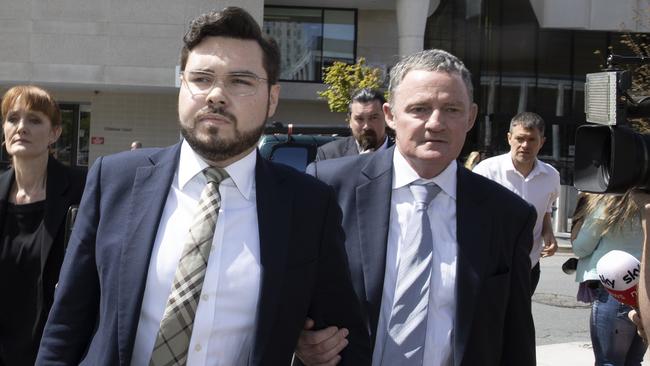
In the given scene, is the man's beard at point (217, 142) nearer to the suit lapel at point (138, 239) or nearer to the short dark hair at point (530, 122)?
the suit lapel at point (138, 239)

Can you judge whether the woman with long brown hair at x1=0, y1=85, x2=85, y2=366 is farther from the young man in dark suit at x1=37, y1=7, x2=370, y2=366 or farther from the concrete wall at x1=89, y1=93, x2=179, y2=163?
the concrete wall at x1=89, y1=93, x2=179, y2=163

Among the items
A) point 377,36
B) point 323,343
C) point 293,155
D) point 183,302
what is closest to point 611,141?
point 323,343

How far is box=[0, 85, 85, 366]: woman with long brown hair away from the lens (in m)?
3.68

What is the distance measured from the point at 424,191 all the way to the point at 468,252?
0.29 m

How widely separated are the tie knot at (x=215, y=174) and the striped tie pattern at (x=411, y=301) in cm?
84

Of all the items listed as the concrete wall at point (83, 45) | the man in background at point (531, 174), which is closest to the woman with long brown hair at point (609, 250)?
the man in background at point (531, 174)

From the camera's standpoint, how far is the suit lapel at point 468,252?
2789mm

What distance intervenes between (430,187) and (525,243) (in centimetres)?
42

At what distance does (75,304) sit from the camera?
2242 millimetres

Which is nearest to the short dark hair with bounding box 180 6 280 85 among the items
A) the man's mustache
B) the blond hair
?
the man's mustache

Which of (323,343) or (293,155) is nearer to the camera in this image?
(323,343)

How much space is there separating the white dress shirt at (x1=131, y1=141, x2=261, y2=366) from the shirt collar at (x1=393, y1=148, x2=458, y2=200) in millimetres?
839

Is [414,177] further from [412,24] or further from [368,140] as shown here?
[412,24]

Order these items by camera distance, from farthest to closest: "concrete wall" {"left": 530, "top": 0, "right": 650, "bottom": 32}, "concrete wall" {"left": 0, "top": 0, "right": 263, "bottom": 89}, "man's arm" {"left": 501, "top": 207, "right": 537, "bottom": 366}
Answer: "concrete wall" {"left": 530, "top": 0, "right": 650, "bottom": 32} < "concrete wall" {"left": 0, "top": 0, "right": 263, "bottom": 89} < "man's arm" {"left": 501, "top": 207, "right": 537, "bottom": 366}
